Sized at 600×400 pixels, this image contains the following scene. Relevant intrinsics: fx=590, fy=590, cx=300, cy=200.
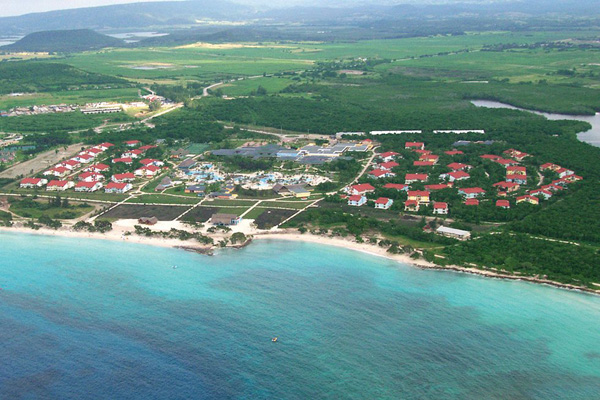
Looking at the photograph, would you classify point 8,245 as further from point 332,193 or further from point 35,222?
point 332,193

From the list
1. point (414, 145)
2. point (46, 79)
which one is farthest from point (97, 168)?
point (46, 79)

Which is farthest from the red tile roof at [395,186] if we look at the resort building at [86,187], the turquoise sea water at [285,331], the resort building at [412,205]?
the resort building at [86,187]

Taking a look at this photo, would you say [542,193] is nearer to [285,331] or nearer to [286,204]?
[286,204]

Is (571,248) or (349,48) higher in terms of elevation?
(349,48)

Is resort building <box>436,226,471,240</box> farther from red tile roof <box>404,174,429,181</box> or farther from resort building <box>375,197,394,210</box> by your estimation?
red tile roof <box>404,174,429,181</box>

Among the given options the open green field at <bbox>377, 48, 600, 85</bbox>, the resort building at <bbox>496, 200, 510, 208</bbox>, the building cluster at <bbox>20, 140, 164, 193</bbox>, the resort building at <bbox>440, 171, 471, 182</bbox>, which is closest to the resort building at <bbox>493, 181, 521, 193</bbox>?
the resort building at <bbox>440, 171, 471, 182</bbox>

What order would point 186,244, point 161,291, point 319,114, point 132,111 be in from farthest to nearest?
point 132,111
point 319,114
point 186,244
point 161,291

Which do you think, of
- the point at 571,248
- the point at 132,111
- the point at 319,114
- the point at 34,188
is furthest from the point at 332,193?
the point at 132,111
